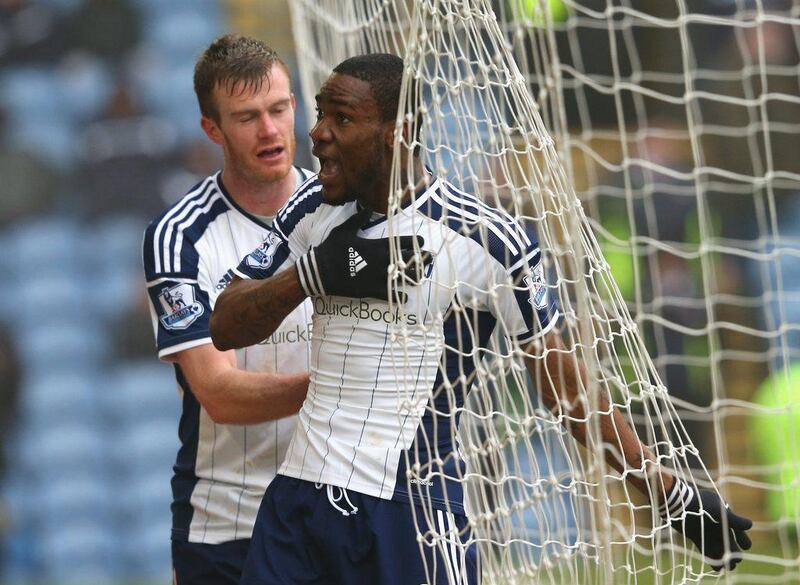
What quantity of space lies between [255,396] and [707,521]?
3.52 ft

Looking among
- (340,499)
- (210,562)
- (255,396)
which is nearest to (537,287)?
(340,499)

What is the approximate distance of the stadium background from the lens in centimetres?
641

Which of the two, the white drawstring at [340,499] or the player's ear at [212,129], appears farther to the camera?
the player's ear at [212,129]

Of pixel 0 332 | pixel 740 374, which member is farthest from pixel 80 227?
pixel 740 374

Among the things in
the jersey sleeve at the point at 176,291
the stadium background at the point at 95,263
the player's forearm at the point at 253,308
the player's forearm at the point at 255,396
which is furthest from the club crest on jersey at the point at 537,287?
the stadium background at the point at 95,263

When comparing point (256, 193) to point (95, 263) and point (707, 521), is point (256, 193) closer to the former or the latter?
point (707, 521)

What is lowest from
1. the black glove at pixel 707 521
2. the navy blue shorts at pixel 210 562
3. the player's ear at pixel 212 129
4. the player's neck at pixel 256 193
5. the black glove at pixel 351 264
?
the navy blue shorts at pixel 210 562

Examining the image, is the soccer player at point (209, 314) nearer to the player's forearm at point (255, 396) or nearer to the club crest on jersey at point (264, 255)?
the player's forearm at point (255, 396)

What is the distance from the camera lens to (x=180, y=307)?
317 centimetres

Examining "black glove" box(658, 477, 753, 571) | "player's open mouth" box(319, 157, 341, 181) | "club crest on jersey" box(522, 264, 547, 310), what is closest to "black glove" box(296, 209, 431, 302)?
"player's open mouth" box(319, 157, 341, 181)

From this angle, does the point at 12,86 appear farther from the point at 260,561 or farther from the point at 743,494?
the point at 260,561

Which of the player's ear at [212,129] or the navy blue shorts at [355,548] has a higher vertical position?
the player's ear at [212,129]

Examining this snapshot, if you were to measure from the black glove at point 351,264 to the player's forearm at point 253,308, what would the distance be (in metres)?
0.06

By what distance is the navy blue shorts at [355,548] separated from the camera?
2.51 meters
